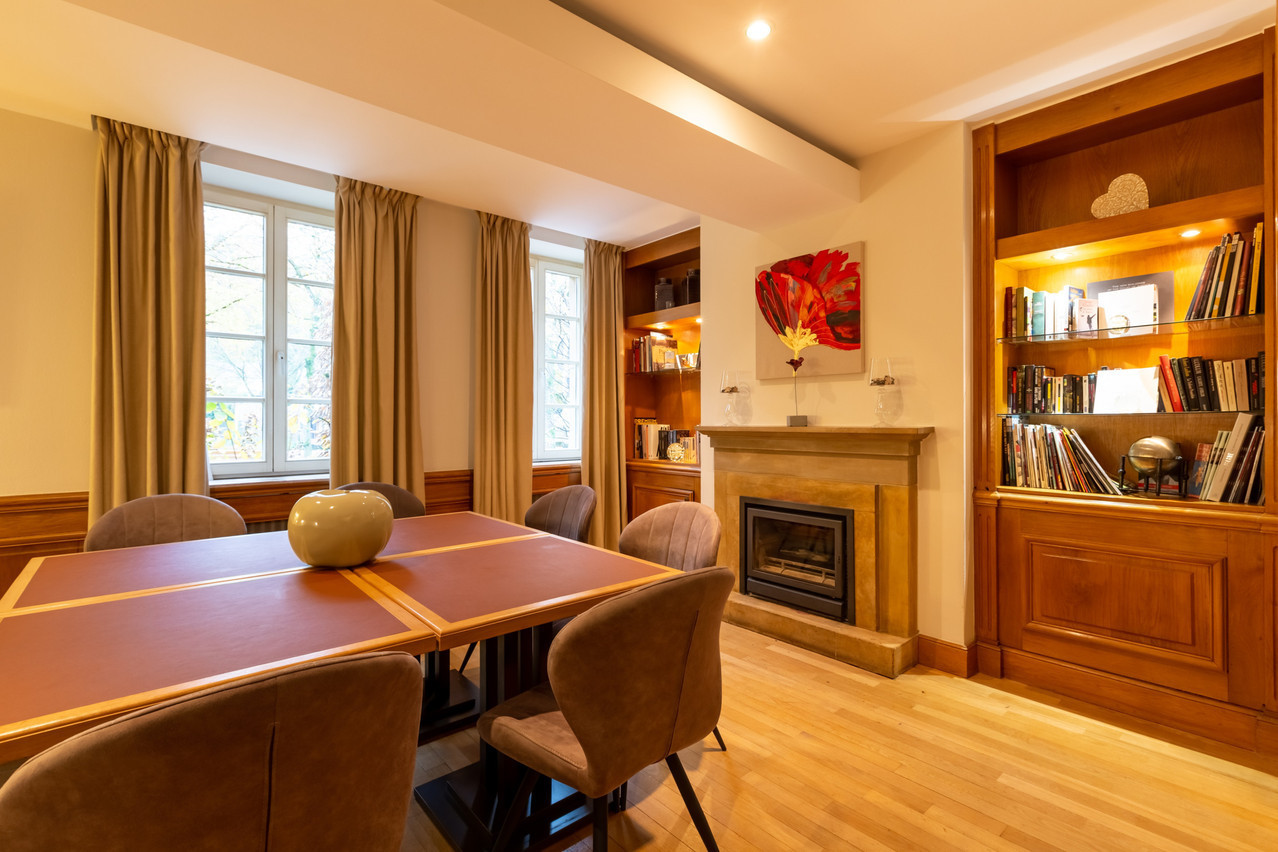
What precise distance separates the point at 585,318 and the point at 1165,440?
3637 millimetres

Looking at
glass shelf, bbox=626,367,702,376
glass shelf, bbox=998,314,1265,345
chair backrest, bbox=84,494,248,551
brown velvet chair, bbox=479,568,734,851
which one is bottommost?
brown velvet chair, bbox=479,568,734,851

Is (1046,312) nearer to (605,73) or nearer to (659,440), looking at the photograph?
(605,73)

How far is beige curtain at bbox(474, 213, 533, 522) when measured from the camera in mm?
4152

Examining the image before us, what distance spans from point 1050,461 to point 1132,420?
1.18 feet

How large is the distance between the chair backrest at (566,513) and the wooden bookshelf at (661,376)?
5.34 ft

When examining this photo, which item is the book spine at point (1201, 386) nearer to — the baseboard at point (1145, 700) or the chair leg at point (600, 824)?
the baseboard at point (1145, 700)

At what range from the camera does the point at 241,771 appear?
780 millimetres

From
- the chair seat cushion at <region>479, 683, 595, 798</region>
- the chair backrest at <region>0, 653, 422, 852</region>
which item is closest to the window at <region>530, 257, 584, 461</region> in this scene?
the chair seat cushion at <region>479, 683, 595, 798</region>

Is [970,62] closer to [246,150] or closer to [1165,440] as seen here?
[1165,440]

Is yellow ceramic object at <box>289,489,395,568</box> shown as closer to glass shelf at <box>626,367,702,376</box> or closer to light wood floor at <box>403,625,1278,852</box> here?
light wood floor at <box>403,625,1278,852</box>

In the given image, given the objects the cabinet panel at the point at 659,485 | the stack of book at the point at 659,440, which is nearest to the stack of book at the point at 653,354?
the stack of book at the point at 659,440

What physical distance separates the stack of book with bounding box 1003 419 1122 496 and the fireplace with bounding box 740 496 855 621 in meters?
0.81

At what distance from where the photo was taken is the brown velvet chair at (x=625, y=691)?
1221 mm

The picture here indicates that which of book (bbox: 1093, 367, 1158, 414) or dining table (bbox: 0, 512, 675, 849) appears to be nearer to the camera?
dining table (bbox: 0, 512, 675, 849)
